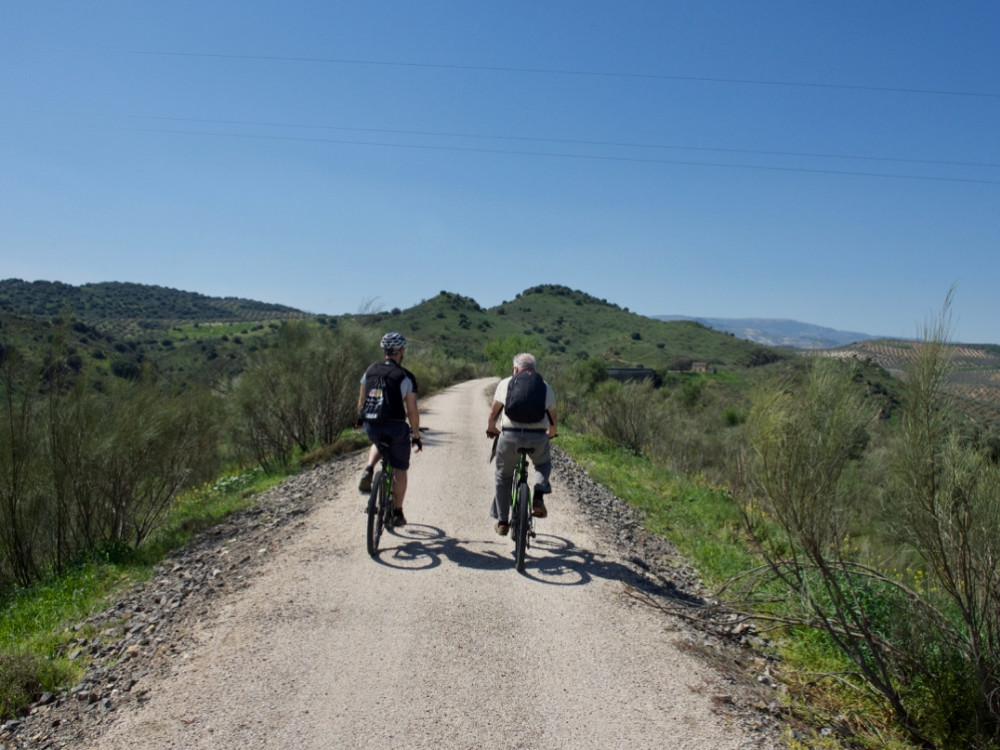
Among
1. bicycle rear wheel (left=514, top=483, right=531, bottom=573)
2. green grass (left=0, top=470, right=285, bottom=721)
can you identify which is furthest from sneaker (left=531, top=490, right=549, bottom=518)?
green grass (left=0, top=470, right=285, bottom=721)

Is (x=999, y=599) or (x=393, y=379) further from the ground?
(x=393, y=379)

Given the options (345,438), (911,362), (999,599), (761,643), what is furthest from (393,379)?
(345,438)

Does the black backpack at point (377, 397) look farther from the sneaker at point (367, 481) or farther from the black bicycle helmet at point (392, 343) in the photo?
the sneaker at point (367, 481)

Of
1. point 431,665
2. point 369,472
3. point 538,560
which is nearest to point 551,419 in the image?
point 538,560

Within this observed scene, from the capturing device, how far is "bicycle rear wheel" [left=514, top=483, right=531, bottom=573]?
5703 mm

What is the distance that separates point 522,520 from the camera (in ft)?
18.7

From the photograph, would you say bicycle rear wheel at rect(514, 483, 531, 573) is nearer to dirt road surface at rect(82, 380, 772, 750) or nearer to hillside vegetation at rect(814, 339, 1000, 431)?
dirt road surface at rect(82, 380, 772, 750)

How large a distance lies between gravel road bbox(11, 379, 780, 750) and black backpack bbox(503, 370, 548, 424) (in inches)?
56.5

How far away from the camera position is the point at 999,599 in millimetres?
3211

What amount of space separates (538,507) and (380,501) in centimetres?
153

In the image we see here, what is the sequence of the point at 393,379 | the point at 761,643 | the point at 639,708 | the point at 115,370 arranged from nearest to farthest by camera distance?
the point at 639,708 < the point at 761,643 < the point at 393,379 < the point at 115,370

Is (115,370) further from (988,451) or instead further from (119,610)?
(988,451)

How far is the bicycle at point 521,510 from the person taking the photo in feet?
18.7

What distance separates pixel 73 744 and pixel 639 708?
10.0 ft
